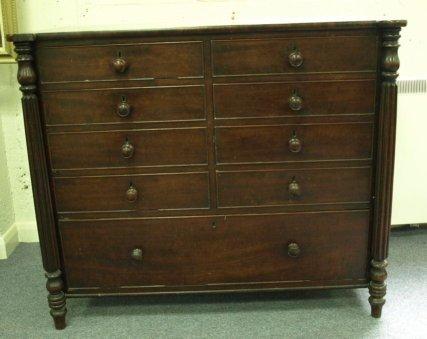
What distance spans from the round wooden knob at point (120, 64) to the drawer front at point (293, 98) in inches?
12.3

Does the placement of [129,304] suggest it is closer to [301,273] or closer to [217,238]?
[217,238]

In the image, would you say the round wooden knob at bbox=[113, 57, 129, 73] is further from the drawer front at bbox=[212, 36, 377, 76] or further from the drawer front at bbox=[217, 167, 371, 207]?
the drawer front at bbox=[217, 167, 371, 207]

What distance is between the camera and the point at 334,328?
6.04ft

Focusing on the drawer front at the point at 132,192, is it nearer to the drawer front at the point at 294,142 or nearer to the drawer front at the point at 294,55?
the drawer front at the point at 294,142

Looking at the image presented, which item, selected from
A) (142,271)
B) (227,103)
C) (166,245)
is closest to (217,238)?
(166,245)

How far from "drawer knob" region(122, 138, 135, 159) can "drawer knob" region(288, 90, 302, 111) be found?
0.57 m

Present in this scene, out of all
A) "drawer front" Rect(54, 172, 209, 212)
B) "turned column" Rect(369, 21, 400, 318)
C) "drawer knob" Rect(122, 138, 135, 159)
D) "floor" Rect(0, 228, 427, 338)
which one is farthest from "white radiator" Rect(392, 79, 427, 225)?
"drawer knob" Rect(122, 138, 135, 159)

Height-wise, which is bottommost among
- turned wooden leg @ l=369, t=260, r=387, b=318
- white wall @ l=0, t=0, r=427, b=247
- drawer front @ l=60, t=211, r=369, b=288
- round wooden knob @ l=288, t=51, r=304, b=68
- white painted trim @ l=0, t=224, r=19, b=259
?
white painted trim @ l=0, t=224, r=19, b=259

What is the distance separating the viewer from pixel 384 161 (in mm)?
1709

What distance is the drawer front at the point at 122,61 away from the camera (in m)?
1.63

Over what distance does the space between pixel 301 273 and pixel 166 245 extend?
0.52 meters

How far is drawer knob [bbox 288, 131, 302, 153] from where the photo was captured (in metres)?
1.69

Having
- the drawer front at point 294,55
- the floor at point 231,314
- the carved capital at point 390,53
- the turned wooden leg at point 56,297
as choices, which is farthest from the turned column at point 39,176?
the carved capital at point 390,53

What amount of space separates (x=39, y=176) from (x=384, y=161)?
1.21 metres
